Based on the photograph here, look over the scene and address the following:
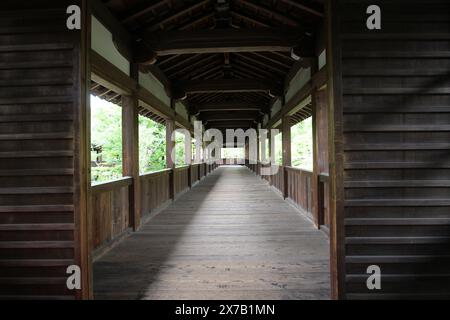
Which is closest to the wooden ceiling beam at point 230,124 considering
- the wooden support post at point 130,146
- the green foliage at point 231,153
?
the wooden support post at point 130,146

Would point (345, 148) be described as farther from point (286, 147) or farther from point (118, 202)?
point (286, 147)

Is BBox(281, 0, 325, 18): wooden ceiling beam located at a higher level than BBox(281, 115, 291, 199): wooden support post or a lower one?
higher

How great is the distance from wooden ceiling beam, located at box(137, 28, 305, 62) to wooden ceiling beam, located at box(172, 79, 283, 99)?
311 centimetres

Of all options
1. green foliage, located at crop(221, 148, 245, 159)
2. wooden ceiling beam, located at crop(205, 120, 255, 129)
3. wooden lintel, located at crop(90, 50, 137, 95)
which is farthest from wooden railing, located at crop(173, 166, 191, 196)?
green foliage, located at crop(221, 148, 245, 159)

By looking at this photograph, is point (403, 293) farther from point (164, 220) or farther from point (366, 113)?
point (164, 220)

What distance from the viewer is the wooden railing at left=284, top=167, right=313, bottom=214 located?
5472 mm

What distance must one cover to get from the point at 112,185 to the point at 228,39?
2877mm

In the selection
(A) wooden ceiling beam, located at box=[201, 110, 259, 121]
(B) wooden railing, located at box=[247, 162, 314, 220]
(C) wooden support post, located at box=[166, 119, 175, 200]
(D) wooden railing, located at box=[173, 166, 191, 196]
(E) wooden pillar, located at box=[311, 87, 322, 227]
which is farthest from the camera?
(A) wooden ceiling beam, located at box=[201, 110, 259, 121]

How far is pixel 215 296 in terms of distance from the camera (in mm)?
2490

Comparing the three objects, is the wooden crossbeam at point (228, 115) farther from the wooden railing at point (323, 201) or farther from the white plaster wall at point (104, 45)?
the white plaster wall at point (104, 45)

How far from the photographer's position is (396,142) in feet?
7.26

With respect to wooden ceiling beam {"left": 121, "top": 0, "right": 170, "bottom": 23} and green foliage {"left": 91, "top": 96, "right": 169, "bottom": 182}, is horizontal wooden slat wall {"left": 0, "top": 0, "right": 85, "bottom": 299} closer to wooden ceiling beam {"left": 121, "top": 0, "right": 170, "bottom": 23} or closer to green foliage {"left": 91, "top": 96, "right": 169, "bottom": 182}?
wooden ceiling beam {"left": 121, "top": 0, "right": 170, "bottom": 23}

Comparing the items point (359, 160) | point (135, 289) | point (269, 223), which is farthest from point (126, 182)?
point (359, 160)

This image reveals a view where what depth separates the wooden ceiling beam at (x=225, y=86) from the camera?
769cm
